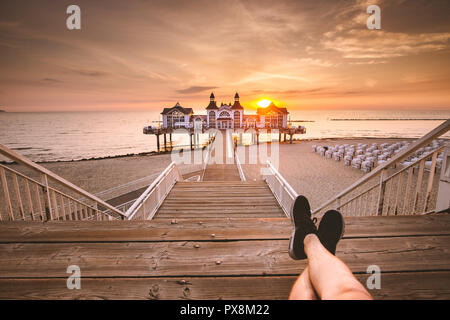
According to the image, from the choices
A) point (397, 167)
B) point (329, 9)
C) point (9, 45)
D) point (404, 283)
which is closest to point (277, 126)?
point (397, 167)

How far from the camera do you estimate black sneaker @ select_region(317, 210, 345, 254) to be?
1.84m

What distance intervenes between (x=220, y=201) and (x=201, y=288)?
4.74 meters

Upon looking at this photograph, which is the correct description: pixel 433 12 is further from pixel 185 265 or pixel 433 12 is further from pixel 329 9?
pixel 185 265

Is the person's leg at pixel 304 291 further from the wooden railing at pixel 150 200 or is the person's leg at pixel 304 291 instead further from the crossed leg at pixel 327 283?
the wooden railing at pixel 150 200

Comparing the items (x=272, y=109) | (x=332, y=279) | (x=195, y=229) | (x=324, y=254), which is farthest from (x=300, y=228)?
(x=272, y=109)

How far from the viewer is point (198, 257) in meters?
1.95

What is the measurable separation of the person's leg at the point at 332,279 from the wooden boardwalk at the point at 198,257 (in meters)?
0.36

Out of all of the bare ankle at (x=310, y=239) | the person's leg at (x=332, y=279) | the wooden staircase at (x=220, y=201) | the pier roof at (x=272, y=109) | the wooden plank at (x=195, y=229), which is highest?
the pier roof at (x=272, y=109)

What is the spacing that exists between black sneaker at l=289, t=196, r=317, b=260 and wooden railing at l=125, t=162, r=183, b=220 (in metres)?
2.91

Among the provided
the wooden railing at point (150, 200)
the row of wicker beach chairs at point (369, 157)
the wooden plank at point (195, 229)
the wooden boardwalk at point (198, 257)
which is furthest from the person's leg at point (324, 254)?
the row of wicker beach chairs at point (369, 157)

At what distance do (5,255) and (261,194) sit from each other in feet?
19.9

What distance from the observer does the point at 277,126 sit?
45750 millimetres

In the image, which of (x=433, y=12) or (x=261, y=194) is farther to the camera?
(x=261, y=194)

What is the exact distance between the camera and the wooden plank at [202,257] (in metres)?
1.78
